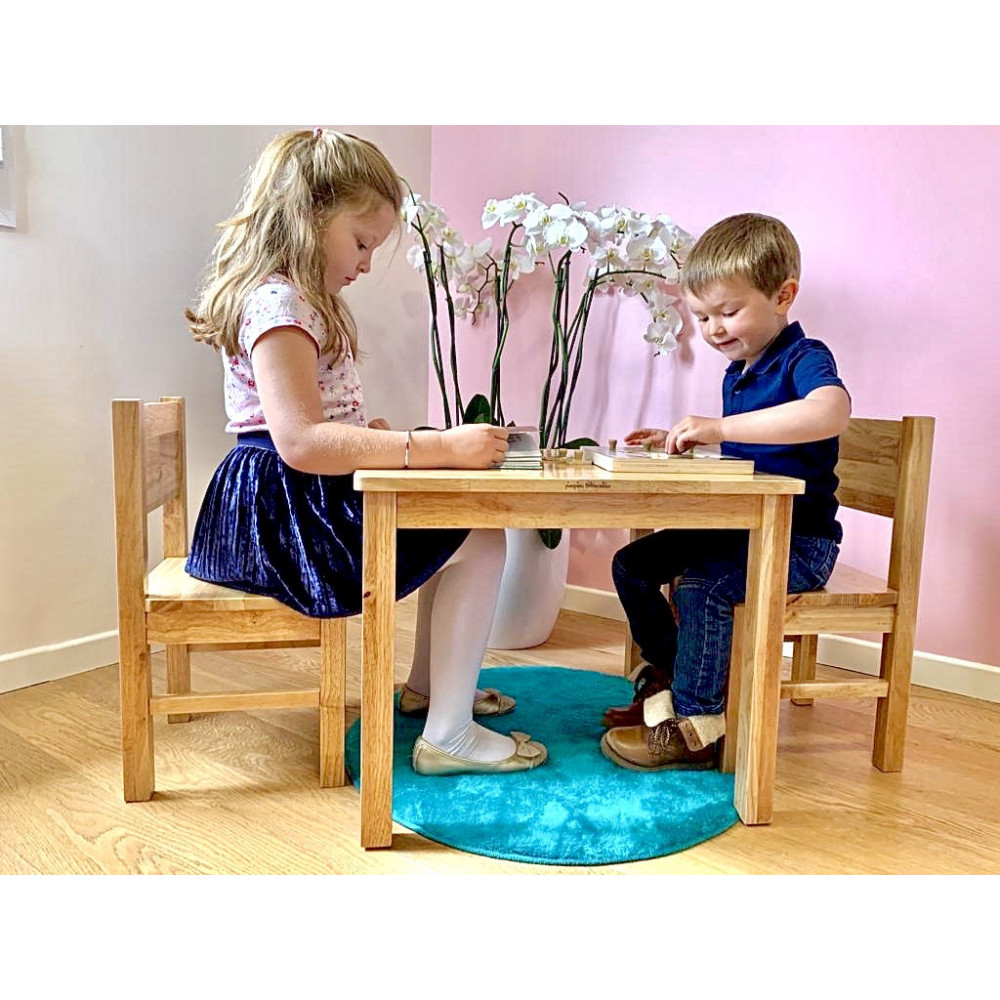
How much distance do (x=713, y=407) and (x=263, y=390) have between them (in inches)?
53.4

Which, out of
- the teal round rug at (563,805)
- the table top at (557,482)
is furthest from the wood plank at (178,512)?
the table top at (557,482)

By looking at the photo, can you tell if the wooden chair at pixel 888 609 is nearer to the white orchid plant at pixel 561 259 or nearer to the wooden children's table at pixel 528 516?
the wooden children's table at pixel 528 516

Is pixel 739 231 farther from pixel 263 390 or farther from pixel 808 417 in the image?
pixel 263 390

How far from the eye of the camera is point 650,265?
7.04ft

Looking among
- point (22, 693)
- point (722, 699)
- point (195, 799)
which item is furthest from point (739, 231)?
point (22, 693)

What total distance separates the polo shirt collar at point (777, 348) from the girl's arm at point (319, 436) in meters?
0.59

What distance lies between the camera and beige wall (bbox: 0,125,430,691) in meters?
1.90

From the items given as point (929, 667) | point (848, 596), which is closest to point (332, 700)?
point (848, 596)

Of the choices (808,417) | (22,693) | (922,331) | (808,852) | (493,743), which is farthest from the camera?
(922,331)

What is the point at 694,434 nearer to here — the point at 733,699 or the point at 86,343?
the point at 733,699

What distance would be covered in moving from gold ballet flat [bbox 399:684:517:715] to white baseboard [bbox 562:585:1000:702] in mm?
811

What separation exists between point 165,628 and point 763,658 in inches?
36.6

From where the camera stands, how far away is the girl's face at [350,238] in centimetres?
148

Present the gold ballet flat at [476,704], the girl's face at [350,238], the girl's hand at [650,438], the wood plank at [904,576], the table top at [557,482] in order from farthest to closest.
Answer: the gold ballet flat at [476,704]
the girl's hand at [650,438]
the wood plank at [904,576]
the girl's face at [350,238]
the table top at [557,482]
